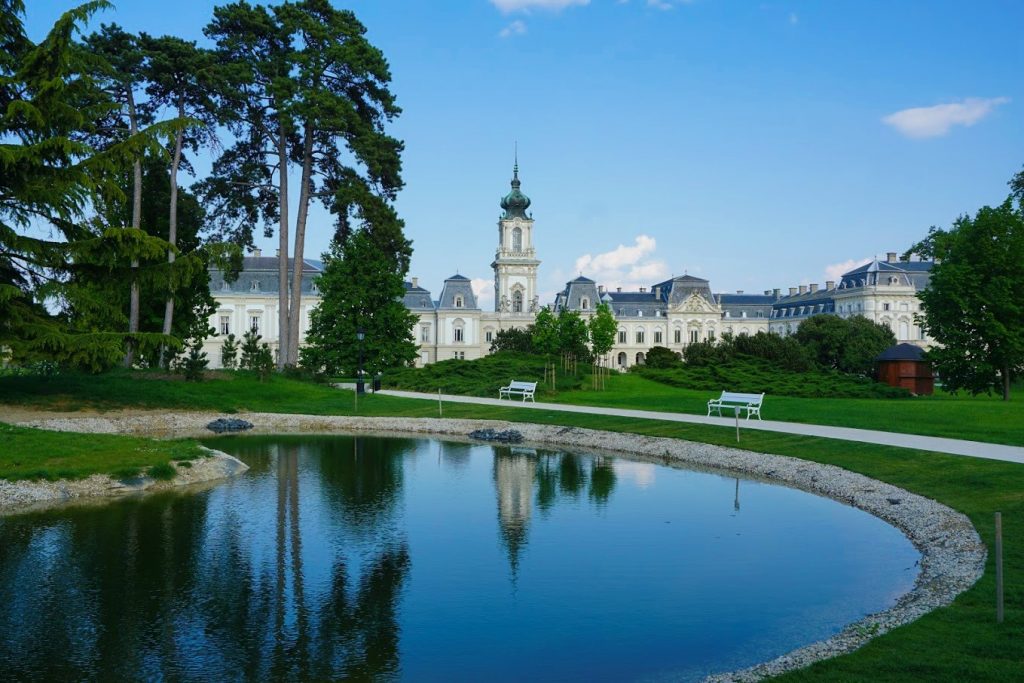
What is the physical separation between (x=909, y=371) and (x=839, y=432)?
20.8 m

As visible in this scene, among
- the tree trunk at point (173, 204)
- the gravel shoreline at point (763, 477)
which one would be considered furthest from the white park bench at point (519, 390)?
the tree trunk at point (173, 204)

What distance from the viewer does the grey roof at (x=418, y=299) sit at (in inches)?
3152

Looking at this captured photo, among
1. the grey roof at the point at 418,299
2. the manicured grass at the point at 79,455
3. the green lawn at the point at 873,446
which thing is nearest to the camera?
the green lawn at the point at 873,446

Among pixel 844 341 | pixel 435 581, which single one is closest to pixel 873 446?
pixel 435 581

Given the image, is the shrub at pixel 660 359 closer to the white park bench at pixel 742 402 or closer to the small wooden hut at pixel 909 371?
the small wooden hut at pixel 909 371

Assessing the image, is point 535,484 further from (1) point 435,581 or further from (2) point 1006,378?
(2) point 1006,378

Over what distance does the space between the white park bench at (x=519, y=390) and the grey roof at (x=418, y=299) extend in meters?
48.0

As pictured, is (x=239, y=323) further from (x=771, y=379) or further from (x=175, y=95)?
(x=771, y=379)

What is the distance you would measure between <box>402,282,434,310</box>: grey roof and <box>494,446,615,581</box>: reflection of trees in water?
5968 centimetres

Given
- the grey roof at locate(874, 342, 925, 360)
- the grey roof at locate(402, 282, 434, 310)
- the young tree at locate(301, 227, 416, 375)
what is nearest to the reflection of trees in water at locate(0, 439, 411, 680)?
the young tree at locate(301, 227, 416, 375)

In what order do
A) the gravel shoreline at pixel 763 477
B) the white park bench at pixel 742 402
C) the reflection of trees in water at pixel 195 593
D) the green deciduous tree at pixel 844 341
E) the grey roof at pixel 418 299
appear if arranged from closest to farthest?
the reflection of trees in water at pixel 195 593 → the gravel shoreline at pixel 763 477 → the white park bench at pixel 742 402 → the green deciduous tree at pixel 844 341 → the grey roof at pixel 418 299

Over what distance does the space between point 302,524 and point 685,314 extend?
261 feet

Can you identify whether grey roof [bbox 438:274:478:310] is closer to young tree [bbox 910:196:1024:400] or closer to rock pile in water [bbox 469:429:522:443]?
young tree [bbox 910:196:1024:400]

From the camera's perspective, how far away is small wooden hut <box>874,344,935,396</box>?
3759cm
